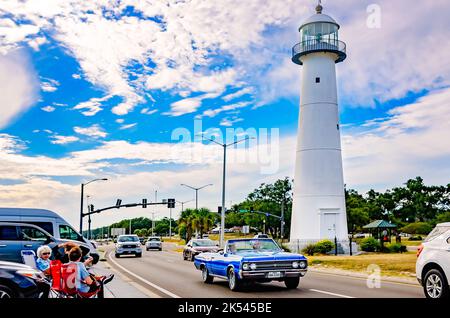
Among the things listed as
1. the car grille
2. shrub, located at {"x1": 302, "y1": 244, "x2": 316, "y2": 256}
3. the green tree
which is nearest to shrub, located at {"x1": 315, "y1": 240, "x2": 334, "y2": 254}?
shrub, located at {"x1": 302, "y1": 244, "x2": 316, "y2": 256}

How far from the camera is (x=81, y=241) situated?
75.3 ft

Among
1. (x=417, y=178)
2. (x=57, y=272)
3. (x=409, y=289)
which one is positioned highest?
(x=417, y=178)

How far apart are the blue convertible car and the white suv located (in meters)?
3.62

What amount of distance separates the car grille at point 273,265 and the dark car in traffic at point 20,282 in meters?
6.83

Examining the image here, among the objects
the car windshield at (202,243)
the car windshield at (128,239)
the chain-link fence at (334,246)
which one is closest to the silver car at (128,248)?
the car windshield at (128,239)

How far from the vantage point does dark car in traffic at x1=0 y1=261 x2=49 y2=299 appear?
930 cm

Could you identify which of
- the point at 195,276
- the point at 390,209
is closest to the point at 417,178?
the point at 390,209

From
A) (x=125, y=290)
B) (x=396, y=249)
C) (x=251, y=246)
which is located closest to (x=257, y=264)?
(x=251, y=246)

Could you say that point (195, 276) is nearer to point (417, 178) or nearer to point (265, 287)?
point (265, 287)

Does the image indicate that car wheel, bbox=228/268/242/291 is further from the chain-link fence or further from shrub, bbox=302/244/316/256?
the chain-link fence

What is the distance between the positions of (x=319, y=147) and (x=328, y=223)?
246 inches

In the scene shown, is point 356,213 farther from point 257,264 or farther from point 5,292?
point 5,292
